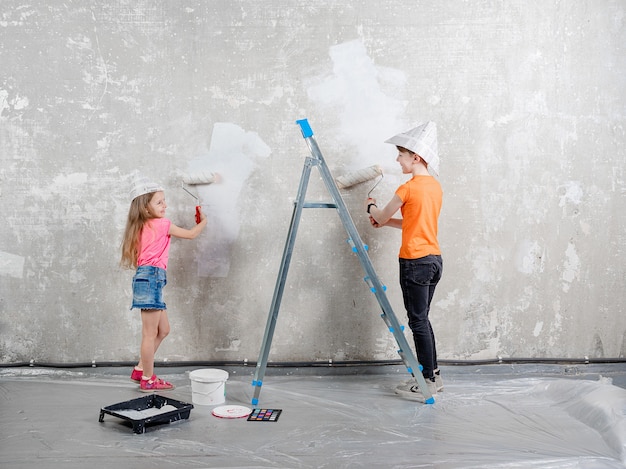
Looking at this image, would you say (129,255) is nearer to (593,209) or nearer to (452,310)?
(452,310)

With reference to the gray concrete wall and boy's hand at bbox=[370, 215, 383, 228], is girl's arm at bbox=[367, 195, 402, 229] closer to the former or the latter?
boy's hand at bbox=[370, 215, 383, 228]

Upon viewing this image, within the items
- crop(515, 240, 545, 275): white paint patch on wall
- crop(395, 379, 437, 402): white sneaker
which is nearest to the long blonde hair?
crop(395, 379, 437, 402): white sneaker

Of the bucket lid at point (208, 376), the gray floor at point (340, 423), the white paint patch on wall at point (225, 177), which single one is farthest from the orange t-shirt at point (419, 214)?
the bucket lid at point (208, 376)

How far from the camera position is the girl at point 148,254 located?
3.19 meters

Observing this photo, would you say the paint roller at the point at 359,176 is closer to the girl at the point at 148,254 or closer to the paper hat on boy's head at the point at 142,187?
the girl at the point at 148,254

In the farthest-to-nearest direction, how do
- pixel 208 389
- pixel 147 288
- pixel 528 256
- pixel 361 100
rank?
pixel 528 256 → pixel 361 100 → pixel 147 288 → pixel 208 389

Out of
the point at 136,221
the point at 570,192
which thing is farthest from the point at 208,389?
the point at 570,192

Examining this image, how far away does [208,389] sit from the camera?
2963 millimetres

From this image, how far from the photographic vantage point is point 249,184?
3.47 m

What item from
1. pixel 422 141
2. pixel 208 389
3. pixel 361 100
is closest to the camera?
pixel 208 389

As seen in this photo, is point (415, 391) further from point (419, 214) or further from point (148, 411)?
point (148, 411)

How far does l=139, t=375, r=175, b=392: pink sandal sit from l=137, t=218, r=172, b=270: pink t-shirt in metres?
0.59

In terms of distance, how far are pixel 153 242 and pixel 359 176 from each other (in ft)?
3.62

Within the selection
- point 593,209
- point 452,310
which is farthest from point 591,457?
point 593,209
